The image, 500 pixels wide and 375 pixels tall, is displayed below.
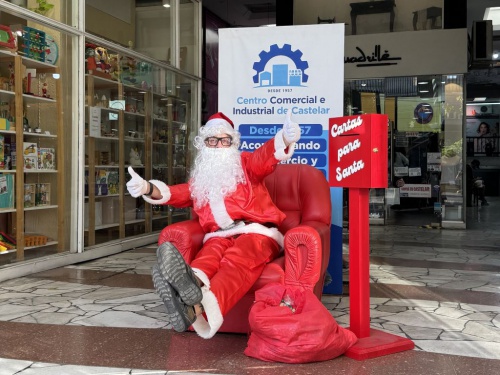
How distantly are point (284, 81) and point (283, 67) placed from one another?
0.10 meters

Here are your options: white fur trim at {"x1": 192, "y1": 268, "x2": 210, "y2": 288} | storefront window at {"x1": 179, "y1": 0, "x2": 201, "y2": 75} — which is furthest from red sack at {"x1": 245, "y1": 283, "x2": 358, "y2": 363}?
storefront window at {"x1": 179, "y1": 0, "x2": 201, "y2": 75}

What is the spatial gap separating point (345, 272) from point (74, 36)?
3.54m

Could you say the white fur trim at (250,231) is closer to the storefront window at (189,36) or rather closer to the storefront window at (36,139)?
the storefront window at (36,139)

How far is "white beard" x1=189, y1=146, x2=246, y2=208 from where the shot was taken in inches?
132

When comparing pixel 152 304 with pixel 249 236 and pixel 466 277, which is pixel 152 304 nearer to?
pixel 249 236

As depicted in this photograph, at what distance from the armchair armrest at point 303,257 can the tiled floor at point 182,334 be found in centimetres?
44

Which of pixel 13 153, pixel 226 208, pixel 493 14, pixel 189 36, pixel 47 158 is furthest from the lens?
pixel 493 14

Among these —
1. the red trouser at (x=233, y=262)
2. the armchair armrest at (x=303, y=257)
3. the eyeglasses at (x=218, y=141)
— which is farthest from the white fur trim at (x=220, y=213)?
the armchair armrest at (x=303, y=257)

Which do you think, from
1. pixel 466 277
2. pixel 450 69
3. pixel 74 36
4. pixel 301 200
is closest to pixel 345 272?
pixel 466 277

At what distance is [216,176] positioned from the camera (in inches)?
132

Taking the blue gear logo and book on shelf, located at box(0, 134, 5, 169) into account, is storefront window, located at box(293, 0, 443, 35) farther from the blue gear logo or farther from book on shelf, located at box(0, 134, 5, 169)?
book on shelf, located at box(0, 134, 5, 169)

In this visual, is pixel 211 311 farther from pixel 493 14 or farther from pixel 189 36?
pixel 493 14

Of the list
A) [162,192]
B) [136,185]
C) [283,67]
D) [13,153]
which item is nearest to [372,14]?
[283,67]

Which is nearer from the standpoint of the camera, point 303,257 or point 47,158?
point 303,257
